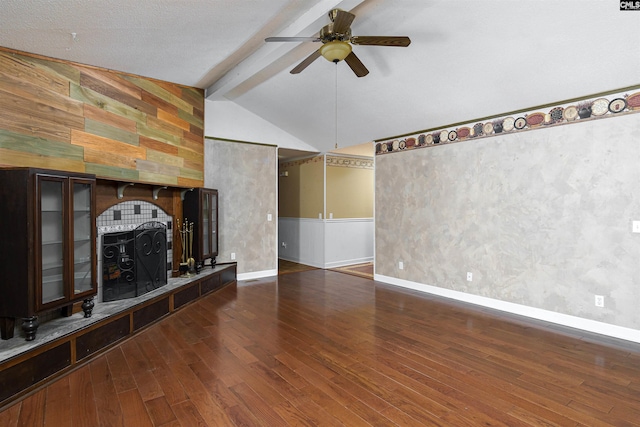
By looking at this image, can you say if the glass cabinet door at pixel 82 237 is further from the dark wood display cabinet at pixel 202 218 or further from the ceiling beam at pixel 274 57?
the ceiling beam at pixel 274 57

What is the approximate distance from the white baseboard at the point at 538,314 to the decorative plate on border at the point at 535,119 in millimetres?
2167

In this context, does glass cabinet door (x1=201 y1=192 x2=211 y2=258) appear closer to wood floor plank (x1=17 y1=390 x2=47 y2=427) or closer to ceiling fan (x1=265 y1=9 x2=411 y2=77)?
wood floor plank (x1=17 y1=390 x2=47 y2=427)

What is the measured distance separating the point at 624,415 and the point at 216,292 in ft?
15.0

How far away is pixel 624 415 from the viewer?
81.2 inches

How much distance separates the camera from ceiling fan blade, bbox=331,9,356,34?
7.94 ft

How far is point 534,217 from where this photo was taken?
3.86 m

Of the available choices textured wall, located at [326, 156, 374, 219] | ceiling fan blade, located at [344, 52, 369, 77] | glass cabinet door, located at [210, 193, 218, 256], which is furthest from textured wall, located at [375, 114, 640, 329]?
glass cabinet door, located at [210, 193, 218, 256]

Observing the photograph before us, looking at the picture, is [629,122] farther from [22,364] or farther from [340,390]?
[22,364]

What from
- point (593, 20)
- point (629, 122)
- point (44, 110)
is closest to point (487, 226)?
point (629, 122)

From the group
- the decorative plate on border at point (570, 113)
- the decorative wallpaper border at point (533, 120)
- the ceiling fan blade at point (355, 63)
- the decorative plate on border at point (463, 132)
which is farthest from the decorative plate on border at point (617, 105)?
the ceiling fan blade at point (355, 63)

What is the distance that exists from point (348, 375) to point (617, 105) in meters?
3.68

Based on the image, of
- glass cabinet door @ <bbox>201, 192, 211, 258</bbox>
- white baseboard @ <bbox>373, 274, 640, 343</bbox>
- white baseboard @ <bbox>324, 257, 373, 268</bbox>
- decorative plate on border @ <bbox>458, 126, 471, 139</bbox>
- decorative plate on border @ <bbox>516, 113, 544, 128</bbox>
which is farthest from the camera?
white baseboard @ <bbox>324, 257, 373, 268</bbox>

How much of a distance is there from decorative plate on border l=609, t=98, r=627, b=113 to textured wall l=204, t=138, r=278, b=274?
4841 mm

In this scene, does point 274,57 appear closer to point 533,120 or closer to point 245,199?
point 245,199
